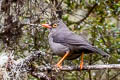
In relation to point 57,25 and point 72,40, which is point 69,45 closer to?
point 72,40

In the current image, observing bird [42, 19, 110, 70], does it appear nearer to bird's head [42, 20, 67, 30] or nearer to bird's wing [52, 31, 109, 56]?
bird's wing [52, 31, 109, 56]

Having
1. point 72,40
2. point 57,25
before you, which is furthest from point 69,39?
point 57,25

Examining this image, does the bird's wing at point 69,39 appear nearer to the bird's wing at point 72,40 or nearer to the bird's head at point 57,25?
the bird's wing at point 72,40

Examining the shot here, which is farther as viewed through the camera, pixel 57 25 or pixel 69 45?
pixel 57 25

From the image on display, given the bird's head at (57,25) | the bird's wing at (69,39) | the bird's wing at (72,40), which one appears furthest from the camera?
the bird's head at (57,25)

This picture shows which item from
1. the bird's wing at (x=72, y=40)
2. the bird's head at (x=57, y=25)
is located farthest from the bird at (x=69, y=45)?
the bird's head at (x=57, y=25)

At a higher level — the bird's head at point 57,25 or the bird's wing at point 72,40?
the bird's head at point 57,25

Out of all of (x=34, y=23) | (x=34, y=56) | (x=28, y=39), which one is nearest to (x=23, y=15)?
(x=34, y=23)

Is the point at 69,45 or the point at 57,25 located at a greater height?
the point at 57,25

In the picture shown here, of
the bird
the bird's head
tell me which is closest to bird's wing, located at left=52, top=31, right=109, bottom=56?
the bird

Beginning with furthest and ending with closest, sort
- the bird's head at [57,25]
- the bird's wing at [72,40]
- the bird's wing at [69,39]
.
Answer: the bird's head at [57,25], the bird's wing at [69,39], the bird's wing at [72,40]

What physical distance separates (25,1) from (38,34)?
0.70 m

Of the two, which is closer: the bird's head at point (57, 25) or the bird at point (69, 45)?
the bird at point (69, 45)

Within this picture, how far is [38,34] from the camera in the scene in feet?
16.3
